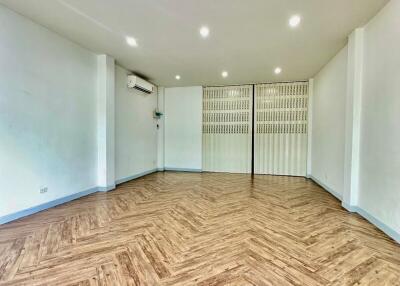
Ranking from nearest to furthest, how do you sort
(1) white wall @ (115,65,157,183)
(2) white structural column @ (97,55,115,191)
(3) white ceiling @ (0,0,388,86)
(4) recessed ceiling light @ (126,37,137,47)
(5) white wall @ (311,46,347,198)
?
(3) white ceiling @ (0,0,388,86) < (4) recessed ceiling light @ (126,37,137,47) < (5) white wall @ (311,46,347,198) < (2) white structural column @ (97,55,115,191) < (1) white wall @ (115,65,157,183)

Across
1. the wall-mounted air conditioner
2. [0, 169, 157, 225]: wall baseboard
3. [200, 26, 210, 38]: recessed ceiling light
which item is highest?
[200, 26, 210, 38]: recessed ceiling light

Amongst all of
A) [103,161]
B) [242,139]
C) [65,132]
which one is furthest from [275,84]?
[65,132]

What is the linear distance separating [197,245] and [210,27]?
3244 mm

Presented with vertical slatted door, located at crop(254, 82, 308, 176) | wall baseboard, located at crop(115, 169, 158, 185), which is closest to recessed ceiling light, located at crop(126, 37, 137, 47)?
wall baseboard, located at crop(115, 169, 158, 185)

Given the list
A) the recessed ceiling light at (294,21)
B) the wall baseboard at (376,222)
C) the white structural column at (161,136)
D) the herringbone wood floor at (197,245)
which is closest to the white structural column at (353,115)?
the wall baseboard at (376,222)

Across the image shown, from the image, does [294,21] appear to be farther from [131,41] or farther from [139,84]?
[139,84]

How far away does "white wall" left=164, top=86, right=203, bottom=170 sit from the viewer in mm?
7711

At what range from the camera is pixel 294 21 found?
327 centimetres

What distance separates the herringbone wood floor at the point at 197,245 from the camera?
1.97 metres

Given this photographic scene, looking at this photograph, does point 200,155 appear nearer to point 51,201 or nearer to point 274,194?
point 274,194

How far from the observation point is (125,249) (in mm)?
2430

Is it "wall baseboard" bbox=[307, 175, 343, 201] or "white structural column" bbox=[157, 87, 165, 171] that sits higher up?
"white structural column" bbox=[157, 87, 165, 171]

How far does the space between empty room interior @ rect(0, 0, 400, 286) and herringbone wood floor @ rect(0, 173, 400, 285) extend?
20mm

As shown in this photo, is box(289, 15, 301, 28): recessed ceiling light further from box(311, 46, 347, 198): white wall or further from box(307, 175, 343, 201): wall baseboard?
box(307, 175, 343, 201): wall baseboard
